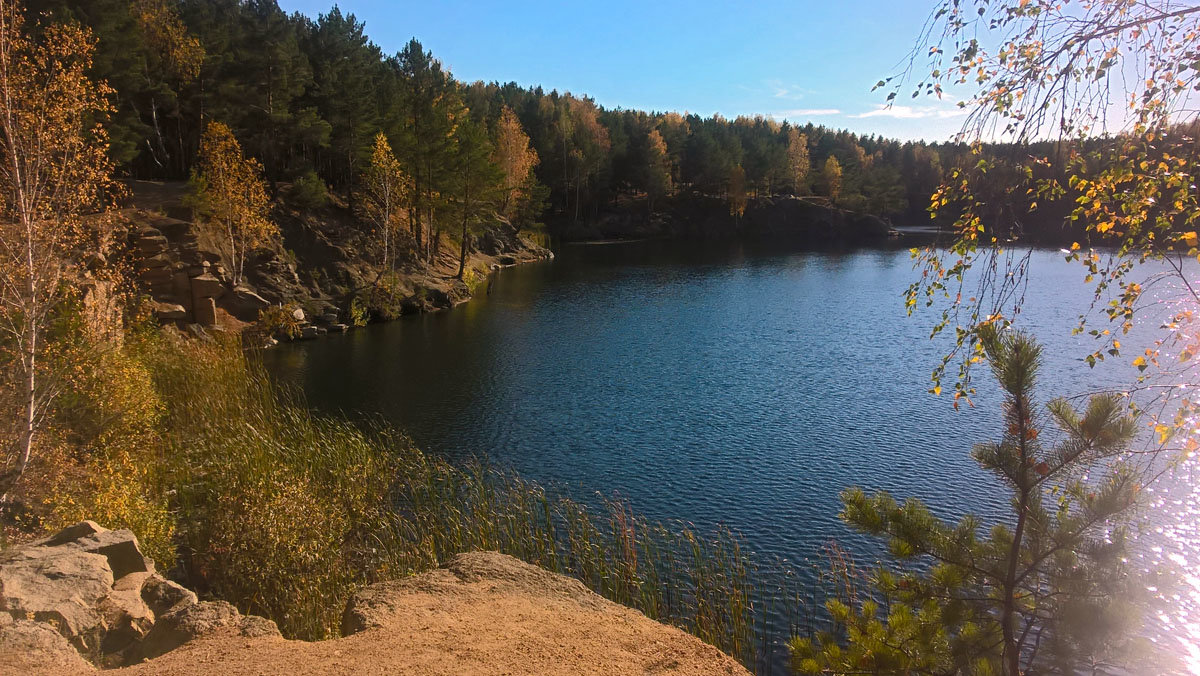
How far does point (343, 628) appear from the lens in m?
8.61

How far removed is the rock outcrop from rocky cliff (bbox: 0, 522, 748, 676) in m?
0.02

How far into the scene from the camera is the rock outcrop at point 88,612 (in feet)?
25.3

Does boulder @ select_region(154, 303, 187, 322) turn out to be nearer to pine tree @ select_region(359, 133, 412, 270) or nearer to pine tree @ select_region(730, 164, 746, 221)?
pine tree @ select_region(359, 133, 412, 270)

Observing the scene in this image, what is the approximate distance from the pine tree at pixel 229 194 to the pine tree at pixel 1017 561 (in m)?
36.0

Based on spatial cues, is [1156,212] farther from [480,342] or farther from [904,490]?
[480,342]

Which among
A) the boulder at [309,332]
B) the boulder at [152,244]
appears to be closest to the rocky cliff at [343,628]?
the boulder at [152,244]

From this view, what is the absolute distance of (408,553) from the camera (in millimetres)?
14031

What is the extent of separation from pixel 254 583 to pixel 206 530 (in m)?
2.82

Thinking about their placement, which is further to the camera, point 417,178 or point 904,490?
point 417,178

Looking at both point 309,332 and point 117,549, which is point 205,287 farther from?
point 117,549

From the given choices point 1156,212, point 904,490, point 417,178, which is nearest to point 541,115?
point 417,178

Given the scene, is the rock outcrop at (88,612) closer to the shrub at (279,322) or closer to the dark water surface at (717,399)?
the dark water surface at (717,399)

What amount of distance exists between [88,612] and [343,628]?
328 cm

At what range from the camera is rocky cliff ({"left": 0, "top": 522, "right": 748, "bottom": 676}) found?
753cm
